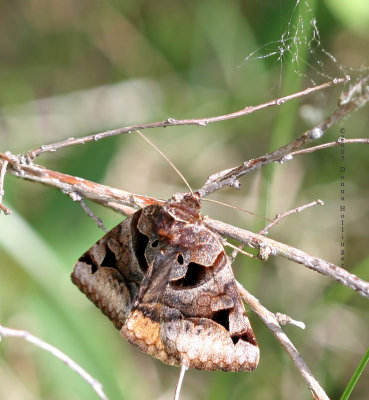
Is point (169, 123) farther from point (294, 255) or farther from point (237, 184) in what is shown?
point (294, 255)

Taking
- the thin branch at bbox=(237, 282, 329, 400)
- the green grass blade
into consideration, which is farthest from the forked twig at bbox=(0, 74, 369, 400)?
the green grass blade

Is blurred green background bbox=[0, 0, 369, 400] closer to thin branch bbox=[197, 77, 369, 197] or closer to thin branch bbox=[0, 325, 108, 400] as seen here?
thin branch bbox=[197, 77, 369, 197]

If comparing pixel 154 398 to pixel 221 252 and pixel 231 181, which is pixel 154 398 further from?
pixel 231 181

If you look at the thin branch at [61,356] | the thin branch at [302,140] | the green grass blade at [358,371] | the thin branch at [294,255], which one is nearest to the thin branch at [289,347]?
the green grass blade at [358,371]

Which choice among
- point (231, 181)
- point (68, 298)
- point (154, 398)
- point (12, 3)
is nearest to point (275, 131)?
point (231, 181)

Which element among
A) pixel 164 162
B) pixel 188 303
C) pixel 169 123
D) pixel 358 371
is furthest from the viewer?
pixel 164 162

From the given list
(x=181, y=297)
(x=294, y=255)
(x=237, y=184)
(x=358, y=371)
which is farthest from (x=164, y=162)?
(x=358, y=371)

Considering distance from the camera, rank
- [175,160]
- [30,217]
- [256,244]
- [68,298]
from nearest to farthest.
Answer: [256,244] → [68,298] → [30,217] → [175,160]
